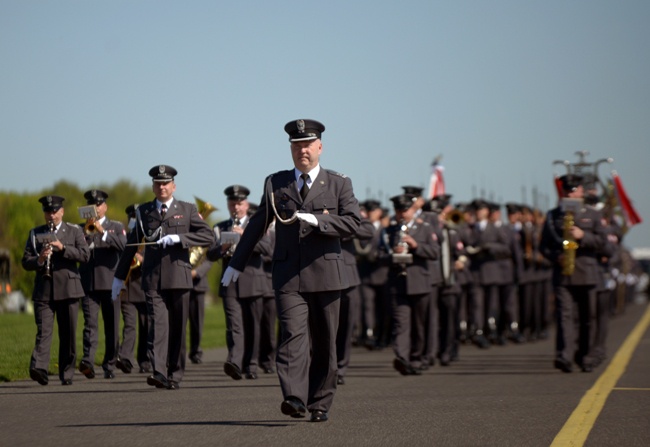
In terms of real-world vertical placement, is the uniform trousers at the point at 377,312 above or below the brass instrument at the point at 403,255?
below

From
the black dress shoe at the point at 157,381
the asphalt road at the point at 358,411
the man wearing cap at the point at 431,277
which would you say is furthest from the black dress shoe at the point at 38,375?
the man wearing cap at the point at 431,277

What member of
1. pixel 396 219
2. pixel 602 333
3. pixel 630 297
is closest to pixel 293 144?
pixel 396 219

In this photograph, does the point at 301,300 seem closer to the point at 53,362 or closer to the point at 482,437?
the point at 482,437

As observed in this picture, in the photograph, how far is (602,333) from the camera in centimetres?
1838

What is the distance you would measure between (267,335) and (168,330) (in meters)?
Answer: 3.65

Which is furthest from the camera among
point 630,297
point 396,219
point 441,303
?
point 630,297

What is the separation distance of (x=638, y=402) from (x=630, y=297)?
5678cm

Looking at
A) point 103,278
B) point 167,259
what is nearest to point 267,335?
point 103,278

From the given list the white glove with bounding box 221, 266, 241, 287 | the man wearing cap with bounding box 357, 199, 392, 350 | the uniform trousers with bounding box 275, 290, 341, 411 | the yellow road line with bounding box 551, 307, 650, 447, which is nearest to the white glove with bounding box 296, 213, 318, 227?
the uniform trousers with bounding box 275, 290, 341, 411

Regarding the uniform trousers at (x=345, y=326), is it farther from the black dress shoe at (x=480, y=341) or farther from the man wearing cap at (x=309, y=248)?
the black dress shoe at (x=480, y=341)

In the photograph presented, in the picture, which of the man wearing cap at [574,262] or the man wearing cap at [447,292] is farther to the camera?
the man wearing cap at [447,292]

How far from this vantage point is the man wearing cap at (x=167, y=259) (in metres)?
14.7

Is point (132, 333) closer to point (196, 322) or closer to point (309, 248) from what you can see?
point (196, 322)

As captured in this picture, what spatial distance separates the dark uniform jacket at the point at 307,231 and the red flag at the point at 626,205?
2161 centimetres
